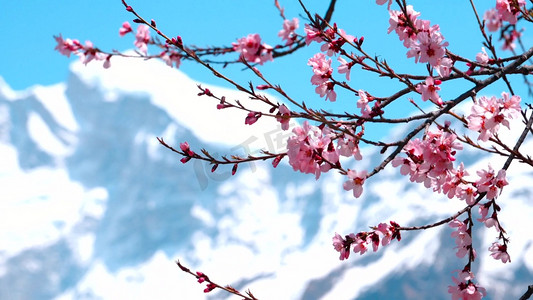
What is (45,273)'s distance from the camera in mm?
31031

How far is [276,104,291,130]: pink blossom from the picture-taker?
1604 mm

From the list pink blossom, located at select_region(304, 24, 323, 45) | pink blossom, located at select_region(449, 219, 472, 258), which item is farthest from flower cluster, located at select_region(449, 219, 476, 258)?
pink blossom, located at select_region(304, 24, 323, 45)

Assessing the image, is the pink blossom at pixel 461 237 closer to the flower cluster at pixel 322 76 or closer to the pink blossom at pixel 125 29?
the flower cluster at pixel 322 76

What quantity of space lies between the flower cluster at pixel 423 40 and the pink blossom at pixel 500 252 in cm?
84

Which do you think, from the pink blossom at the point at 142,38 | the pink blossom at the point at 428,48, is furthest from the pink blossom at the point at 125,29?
the pink blossom at the point at 428,48

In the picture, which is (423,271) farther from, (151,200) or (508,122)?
(508,122)

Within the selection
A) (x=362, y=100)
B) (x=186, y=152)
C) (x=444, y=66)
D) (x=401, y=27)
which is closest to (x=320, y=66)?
(x=362, y=100)

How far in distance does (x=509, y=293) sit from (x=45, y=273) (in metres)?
25.4

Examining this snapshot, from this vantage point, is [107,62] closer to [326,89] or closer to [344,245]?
[326,89]

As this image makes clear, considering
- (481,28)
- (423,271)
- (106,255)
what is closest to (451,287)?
(481,28)

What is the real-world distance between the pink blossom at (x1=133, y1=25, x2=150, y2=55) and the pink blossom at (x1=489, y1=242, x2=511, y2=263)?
1679 millimetres

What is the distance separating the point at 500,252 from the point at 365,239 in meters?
0.62

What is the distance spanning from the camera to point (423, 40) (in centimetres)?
170

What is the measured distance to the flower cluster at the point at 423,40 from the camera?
66.9 inches
